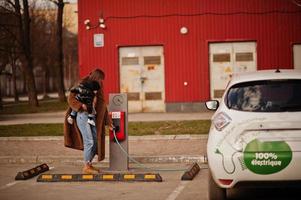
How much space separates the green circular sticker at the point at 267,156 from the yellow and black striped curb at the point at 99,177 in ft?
10.4

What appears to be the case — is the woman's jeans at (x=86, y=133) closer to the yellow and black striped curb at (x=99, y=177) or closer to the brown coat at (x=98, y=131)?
the brown coat at (x=98, y=131)

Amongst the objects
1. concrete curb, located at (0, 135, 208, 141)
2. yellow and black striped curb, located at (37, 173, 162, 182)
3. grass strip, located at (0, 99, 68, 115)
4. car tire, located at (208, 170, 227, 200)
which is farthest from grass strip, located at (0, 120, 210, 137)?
grass strip, located at (0, 99, 68, 115)

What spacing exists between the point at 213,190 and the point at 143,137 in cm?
806

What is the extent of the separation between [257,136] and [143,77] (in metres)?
18.3

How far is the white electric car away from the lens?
25.0ft

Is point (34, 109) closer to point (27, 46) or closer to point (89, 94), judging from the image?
point (27, 46)

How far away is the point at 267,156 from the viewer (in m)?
7.64

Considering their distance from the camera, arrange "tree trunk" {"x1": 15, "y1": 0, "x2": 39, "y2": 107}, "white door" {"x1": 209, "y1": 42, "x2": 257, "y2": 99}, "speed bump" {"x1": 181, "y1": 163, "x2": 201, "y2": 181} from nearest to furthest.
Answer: "speed bump" {"x1": 181, "y1": 163, "x2": 201, "y2": 181} < "white door" {"x1": 209, "y1": 42, "x2": 257, "y2": 99} < "tree trunk" {"x1": 15, "y1": 0, "x2": 39, "y2": 107}

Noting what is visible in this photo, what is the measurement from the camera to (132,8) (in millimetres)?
25875

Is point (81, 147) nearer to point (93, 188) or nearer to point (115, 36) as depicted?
point (93, 188)

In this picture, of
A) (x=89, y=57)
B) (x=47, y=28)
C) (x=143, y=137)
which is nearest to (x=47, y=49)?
(x=47, y=28)

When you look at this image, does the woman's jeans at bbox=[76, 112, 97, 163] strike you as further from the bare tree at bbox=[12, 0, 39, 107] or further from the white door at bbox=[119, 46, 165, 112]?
the bare tree at bbox=[12, 0, 39, 107]

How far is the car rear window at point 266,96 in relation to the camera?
799cm

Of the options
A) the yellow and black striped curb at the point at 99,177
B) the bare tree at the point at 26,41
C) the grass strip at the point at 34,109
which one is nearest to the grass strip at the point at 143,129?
the yellow and black striped curb at the point at 99,177
